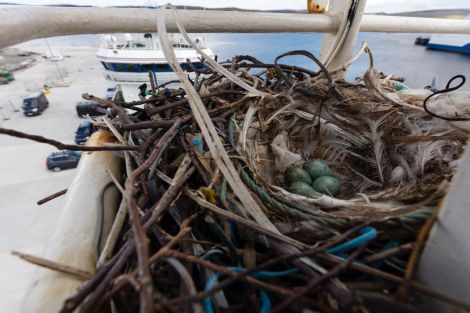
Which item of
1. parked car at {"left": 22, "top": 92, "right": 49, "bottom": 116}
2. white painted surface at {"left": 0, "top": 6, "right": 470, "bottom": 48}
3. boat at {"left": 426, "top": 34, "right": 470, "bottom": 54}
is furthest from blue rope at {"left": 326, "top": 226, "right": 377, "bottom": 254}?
parked car at {"left": 22, "top": 92, "right": 49, "bottom": 116}

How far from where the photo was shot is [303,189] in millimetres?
694

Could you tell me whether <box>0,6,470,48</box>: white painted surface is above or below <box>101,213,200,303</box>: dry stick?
above

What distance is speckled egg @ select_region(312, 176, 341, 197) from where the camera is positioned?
29.1 inches

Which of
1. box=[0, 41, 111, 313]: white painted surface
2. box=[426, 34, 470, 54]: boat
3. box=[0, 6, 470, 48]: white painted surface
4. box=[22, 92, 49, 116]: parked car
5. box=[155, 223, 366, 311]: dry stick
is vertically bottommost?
box=[0, 41, 111, 313]: white painted surface

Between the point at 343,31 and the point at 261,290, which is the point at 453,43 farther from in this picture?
the point at 261,290

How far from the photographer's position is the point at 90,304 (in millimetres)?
307

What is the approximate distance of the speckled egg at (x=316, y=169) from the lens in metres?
0.80

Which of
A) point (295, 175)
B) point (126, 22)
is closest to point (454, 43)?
point (295, 175)

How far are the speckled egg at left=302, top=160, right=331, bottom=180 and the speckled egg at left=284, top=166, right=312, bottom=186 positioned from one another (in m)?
0.03

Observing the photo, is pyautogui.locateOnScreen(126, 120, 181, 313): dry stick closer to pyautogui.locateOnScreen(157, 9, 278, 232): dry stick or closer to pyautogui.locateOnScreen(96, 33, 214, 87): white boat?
pyautogui.locateOnScreen(157, 9, 278, 232): dry stick

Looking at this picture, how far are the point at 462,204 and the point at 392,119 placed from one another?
1.84 feet

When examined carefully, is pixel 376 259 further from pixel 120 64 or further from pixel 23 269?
pixel 120 64

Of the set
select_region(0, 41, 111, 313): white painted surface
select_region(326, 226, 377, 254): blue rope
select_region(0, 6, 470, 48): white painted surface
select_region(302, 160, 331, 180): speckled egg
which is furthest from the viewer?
select_region(0, 41, 111, 313): white painted surface

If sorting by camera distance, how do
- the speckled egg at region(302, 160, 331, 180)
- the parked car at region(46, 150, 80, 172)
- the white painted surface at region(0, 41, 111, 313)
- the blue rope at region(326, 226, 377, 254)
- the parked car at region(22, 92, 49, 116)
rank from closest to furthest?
the blue rope at region(326, 226, 377, 254)
the speckled egg at region(302, 160, 331, 180)
the white painted surface at region(0, 41, 111, 313)
the parked car at region(46, 150, 80, 172)
the parked car at region(22, 92, 49, 116)
